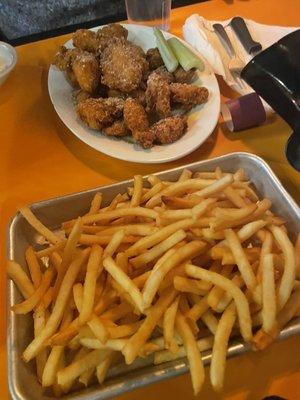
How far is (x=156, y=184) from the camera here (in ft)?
3.59

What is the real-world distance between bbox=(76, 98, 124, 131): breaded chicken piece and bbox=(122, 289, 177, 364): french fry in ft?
2.06

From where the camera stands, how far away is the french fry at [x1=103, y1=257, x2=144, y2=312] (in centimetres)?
81

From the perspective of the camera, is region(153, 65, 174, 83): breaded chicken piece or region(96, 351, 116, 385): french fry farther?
region(153, 65, 174, 83): breaded chicken piece

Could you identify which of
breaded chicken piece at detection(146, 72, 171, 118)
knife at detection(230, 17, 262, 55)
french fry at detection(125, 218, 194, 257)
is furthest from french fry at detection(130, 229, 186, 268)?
knife at detection(230, 17, 262, 55)

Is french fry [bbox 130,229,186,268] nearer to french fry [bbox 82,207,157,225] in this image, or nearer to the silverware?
french fry [bbox 82,207,157,225]

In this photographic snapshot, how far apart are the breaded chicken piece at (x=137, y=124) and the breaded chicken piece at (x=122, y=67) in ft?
0.27

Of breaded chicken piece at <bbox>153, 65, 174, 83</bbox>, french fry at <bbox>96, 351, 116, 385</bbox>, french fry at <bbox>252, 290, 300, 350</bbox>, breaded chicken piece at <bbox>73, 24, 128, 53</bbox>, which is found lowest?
french fry at <bbox>96, 351, 116, 385</bbox>

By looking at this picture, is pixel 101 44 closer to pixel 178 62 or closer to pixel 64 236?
pixel 178 62

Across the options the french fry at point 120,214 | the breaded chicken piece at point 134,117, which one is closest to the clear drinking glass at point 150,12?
the breaded chicken piece at point 134,117

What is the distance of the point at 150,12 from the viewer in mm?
1707

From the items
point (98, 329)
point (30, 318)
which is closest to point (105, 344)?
point (98, 329)

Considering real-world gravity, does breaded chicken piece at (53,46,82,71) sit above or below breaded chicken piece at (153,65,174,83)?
above

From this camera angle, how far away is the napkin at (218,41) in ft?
5.13

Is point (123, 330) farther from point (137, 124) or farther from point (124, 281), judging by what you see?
point (137, 124)
